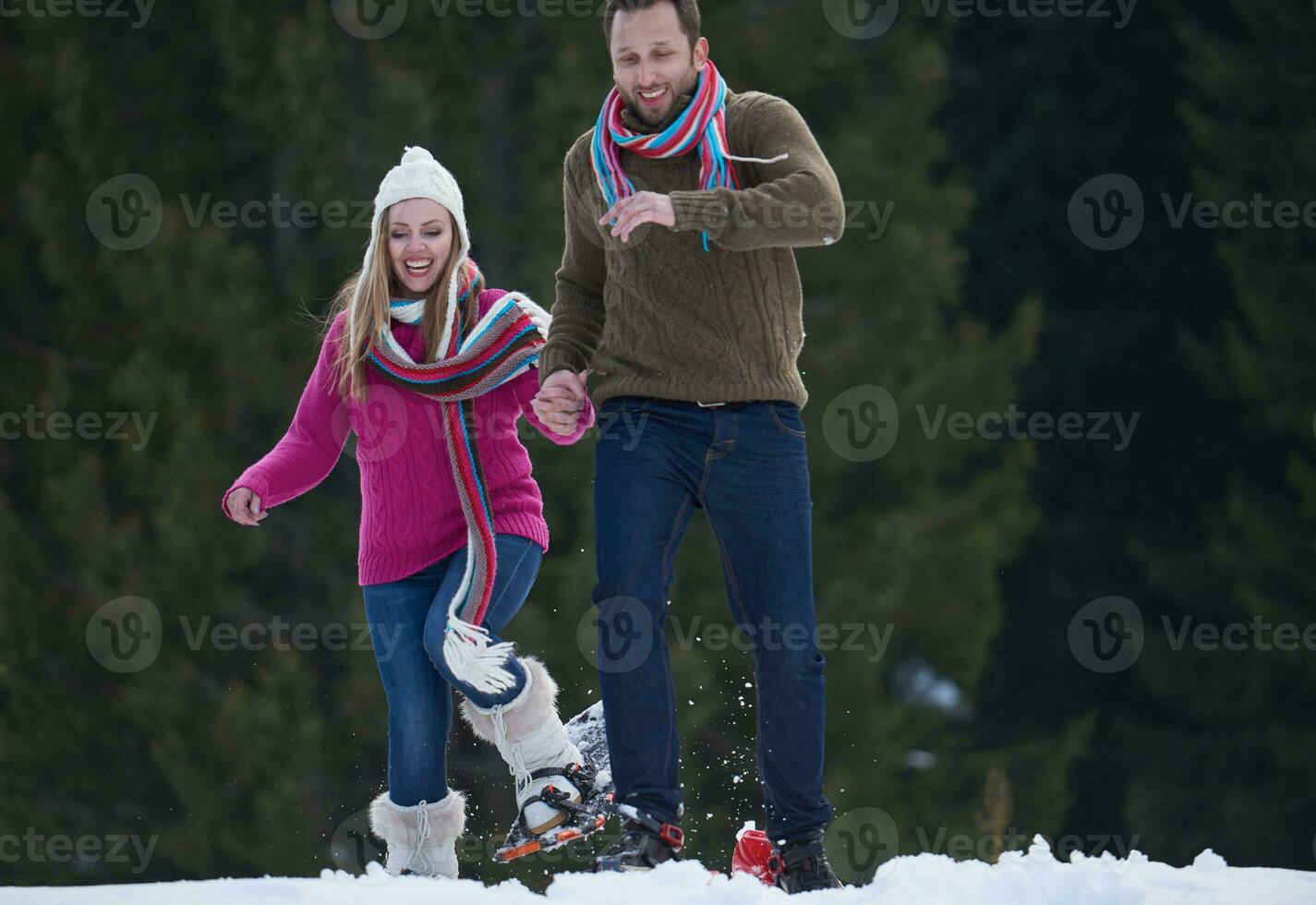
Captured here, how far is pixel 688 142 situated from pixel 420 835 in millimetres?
1520

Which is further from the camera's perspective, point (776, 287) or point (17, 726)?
point (17, 726)

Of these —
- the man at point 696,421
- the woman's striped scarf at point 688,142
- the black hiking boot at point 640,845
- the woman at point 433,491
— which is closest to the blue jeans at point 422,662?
the woman at point 433,491

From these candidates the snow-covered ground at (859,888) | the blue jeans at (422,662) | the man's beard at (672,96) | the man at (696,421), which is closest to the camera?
the snow-covered ground at (859,888)

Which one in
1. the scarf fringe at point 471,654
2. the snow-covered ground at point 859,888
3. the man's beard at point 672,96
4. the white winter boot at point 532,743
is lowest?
the snow-covered ground at point 859,888

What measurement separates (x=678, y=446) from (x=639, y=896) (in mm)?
869

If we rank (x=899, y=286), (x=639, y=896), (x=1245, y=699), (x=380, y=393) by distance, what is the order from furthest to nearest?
1. (x=1245, y=699)
2. (x=899, y=286)
3. (x=380, y=393)
4. (x=639, y=896)

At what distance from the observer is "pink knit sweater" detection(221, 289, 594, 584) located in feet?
12.8

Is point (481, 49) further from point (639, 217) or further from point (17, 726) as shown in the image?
point (639, 217)

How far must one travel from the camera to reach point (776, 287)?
3.59 metres

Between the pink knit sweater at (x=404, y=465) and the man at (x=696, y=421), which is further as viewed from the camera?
the pink knit sweater at (x=404, y=465)

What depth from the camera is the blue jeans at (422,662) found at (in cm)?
381

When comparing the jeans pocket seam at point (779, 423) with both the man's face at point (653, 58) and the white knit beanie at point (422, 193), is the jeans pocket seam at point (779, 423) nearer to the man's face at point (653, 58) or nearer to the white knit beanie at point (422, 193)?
the man's face at point (653, 58)

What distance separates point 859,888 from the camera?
341 cm

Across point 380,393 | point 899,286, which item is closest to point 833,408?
point 899,286
